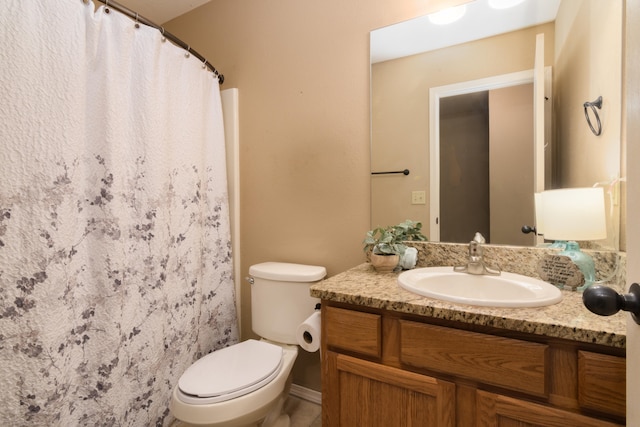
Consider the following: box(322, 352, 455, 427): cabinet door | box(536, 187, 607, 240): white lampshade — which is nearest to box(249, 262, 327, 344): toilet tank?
box(322, 352, 455, 427): cabinet door

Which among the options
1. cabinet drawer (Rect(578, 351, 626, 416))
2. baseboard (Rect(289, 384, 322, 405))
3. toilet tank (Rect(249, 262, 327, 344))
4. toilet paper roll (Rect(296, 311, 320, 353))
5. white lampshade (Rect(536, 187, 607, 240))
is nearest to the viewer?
cabinet drawer (Rect(578, 351, 626, 416))

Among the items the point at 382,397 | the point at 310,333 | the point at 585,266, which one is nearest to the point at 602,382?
the point at 585,266

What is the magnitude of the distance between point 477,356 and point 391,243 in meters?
0.54

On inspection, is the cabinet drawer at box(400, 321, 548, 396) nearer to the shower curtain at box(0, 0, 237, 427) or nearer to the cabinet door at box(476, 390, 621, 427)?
the cabinet door at box(476, 390, 621, 427)

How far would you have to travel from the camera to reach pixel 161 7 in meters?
2.00

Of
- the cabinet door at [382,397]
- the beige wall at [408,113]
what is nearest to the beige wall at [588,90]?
the beige wall at [408,113]

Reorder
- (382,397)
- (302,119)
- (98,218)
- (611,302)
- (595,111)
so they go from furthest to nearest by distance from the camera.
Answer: (302,119) < (98,218) < (595,111) < (382,397) < (611,302)

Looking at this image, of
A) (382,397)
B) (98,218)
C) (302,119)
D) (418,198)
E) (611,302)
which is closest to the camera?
(611,302)

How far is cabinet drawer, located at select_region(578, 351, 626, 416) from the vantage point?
25.5 inches

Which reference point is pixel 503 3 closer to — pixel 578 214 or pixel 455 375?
pixel 578 214

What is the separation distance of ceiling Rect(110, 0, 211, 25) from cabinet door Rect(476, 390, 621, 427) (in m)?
2.52

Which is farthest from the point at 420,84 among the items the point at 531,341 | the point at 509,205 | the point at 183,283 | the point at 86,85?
the point at 183,283

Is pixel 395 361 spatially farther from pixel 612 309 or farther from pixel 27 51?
pixel 27 51

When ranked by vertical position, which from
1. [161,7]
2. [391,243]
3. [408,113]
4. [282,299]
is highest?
[161,7]
